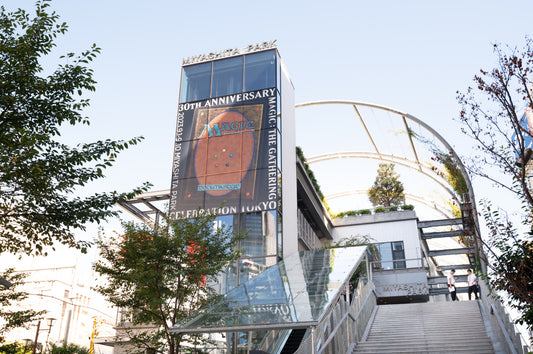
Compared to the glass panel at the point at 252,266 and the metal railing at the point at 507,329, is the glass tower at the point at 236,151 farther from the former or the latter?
the metal railing at the point at 507,329

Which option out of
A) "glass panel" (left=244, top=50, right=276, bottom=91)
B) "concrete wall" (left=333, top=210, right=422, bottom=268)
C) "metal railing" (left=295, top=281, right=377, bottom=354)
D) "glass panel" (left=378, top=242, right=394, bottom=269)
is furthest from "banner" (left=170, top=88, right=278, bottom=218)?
"glass panel" (left=378, top=242, right=394, bottom=269)

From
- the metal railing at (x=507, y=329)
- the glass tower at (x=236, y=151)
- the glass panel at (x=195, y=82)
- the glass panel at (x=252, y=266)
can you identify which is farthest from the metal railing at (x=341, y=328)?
the glass panel at (x=195, y=82)

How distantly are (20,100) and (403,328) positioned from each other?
36.0 feet

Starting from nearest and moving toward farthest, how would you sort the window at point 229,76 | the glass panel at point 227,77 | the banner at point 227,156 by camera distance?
the banner at point 227,156
the window at point 229,76
the glass panel at point 227,77

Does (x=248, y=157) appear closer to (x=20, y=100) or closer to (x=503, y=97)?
(x=20, y=100)

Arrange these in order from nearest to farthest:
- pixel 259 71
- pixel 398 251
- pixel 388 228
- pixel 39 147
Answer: pixel 39 147, pixel 259 71, pixel 398 251, pixel 388 228

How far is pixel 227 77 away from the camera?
23.0 meters

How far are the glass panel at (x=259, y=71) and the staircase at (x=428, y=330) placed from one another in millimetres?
10986

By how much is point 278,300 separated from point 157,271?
3.91 m

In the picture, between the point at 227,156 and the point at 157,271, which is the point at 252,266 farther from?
the point at 157,271

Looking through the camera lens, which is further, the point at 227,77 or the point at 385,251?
the point at 385,251

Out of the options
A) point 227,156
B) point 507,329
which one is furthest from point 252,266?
point 507,329

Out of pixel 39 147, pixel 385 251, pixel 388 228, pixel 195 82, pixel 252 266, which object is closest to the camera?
pixel 39 147

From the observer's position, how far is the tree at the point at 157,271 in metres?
12.4
